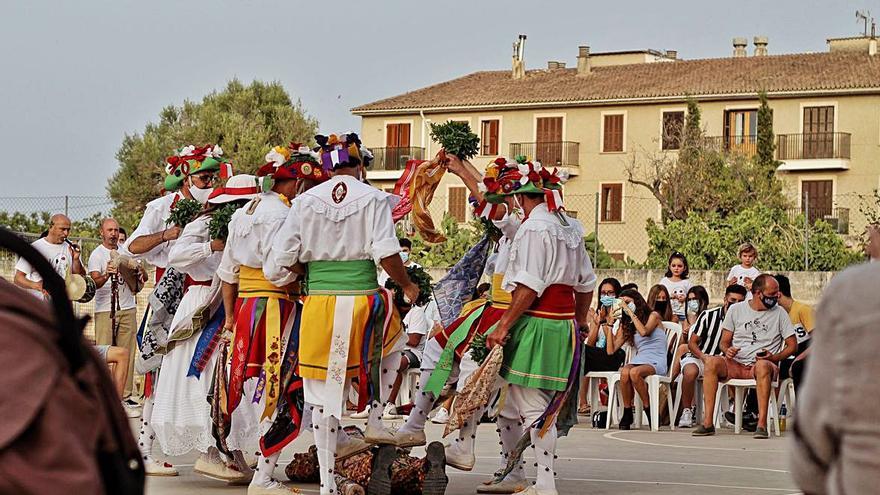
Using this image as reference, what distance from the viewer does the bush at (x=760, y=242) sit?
2962 centimetres

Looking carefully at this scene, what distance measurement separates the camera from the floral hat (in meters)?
11.0

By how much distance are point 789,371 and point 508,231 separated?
6.00 m

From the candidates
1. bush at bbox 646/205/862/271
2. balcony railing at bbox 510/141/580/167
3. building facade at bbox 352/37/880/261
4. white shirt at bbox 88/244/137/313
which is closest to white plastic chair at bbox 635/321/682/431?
white shirt at bbox 88/244/137/313

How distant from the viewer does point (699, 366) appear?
16.2 meters

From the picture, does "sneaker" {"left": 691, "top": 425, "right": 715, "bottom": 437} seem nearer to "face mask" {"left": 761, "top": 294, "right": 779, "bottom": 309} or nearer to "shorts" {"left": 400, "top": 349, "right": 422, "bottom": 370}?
"face mask" {"left": 761, "top": 294, "right": 779, "bottom": 309}

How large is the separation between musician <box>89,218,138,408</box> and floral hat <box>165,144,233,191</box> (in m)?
5.50

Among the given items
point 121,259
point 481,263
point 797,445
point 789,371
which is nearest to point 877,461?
point 797,445

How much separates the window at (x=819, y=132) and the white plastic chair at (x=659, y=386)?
3508 cm

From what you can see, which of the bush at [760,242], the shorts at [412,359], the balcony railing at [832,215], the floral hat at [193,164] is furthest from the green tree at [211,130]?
the floral hat at [193,164]

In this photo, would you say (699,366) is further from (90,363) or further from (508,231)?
(90,363)

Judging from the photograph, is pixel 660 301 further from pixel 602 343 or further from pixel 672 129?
pixel 672 129

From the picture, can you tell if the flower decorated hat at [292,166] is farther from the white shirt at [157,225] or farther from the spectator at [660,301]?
the spectator at [660,301]

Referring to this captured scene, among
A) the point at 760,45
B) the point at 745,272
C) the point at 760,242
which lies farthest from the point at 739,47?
the point at 745,272

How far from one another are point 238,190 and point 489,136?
46.0 metres
